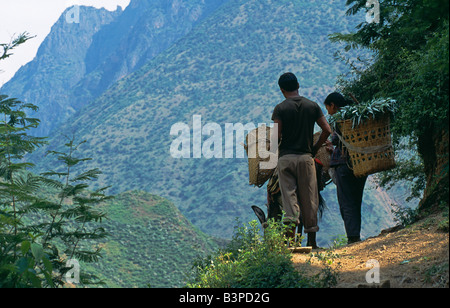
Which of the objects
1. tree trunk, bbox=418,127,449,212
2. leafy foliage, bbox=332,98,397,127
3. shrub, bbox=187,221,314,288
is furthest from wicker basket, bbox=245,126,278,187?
tree trunk, bbox=418,127,449,212

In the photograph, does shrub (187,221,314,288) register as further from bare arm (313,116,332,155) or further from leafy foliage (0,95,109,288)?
leafy foliage (0,95,109,288)

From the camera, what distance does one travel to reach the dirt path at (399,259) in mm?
5573

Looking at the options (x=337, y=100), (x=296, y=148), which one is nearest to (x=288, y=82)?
(x=296, y=148)

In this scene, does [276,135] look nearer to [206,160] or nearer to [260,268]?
[260,268]

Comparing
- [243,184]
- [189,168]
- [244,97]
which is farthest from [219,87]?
[243,184]

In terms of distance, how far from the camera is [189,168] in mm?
93500

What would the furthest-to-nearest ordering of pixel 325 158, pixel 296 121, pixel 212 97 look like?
1. pixel 212 97
2. pixel 325 158
3. pixel 296 121

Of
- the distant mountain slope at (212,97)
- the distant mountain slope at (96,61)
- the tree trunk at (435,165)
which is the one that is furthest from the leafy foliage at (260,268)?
the distant mountain slope at (96,61)

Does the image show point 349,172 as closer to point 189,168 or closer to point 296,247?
point 296,247

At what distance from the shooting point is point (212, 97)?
10094cm

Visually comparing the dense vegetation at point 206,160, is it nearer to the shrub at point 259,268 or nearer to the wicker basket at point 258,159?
the shrub at point 259,268

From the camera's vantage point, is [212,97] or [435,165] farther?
[212,97]

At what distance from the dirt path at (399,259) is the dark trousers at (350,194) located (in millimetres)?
892

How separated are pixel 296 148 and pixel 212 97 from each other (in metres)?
93.7
